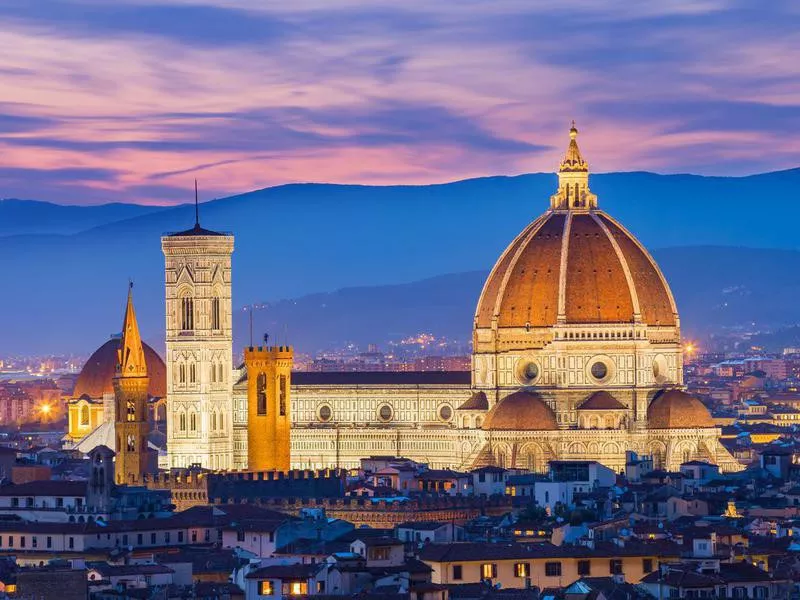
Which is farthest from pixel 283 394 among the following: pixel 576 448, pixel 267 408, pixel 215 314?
pixel 576 448

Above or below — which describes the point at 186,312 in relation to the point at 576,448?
above

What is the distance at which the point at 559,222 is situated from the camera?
153m

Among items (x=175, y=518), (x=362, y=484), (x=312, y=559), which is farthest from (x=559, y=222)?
(x=312, y=559)

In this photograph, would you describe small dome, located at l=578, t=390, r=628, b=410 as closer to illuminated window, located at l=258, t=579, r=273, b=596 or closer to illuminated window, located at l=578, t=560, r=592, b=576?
illuminated window, located at l=578, t=560, r=592, b=576

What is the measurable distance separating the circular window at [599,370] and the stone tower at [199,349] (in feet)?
51.6

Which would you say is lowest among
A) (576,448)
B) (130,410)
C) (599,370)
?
(576,448)

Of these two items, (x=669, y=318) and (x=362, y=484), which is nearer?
(x=362, y=484)

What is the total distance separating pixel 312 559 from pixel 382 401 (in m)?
72.7

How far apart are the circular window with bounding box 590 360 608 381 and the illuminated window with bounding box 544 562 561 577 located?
6945cm

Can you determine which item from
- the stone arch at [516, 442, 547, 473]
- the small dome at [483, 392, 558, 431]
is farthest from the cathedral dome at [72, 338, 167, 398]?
the stone arch at [516, 442, 547, 473]

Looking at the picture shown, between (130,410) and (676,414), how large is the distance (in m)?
23.3

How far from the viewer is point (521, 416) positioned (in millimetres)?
146500

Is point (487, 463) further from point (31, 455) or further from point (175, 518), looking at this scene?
point (175, 518)

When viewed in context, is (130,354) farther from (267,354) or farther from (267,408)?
(267,408)
